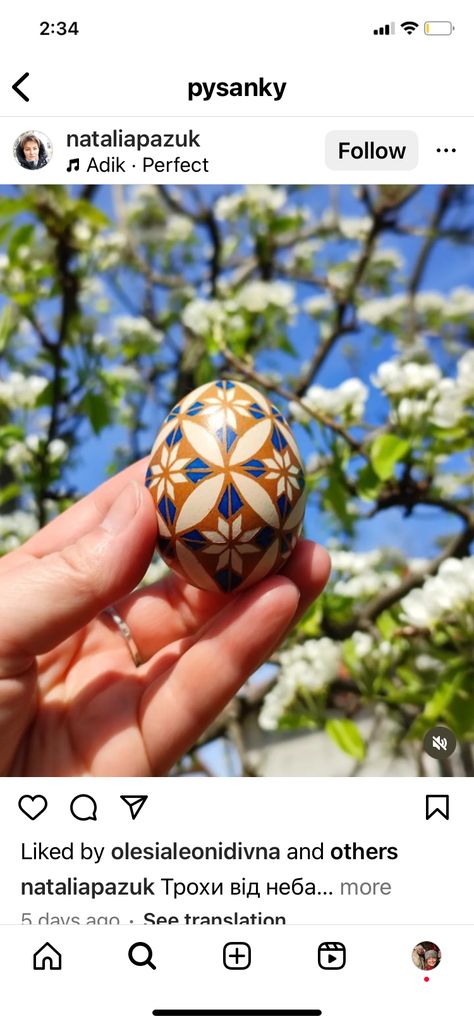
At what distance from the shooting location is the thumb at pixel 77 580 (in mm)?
697

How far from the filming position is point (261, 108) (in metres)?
0.91

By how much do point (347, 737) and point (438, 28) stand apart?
0.88 meters

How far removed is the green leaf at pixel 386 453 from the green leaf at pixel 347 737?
1.13ft

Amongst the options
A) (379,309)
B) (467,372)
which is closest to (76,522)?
(467,372)

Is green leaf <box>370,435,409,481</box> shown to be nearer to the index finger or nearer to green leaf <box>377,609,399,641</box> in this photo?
green leaf <box>377,609,399,641</box>

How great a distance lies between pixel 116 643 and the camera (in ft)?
3.04
